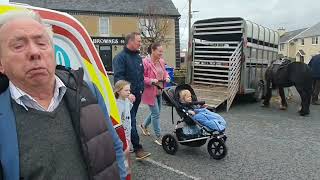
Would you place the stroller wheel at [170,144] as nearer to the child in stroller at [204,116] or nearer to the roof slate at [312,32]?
the child in stroller at [204,116]

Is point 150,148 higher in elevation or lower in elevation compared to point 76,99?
lower

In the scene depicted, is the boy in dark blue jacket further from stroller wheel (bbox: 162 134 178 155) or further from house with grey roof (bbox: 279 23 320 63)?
house with grey roof (bbox: 279 23 320 63)

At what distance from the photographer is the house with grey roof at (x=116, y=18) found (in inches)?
1491

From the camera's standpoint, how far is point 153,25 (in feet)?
127

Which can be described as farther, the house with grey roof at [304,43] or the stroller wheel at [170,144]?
the house with grey roof at [304,43]

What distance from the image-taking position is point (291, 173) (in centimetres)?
568

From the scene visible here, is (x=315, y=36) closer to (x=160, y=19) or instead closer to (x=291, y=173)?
(x=160, y=19)

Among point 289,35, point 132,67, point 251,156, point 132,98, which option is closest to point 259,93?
point 251,156

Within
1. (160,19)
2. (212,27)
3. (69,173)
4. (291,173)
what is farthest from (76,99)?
(160,19)

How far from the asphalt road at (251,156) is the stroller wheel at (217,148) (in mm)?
86

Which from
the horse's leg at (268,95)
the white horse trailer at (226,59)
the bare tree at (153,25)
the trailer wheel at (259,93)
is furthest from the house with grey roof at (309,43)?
the horse's leg at (268,95)

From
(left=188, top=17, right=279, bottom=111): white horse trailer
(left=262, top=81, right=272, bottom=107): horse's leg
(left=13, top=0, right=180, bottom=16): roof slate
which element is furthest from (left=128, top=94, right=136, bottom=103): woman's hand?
Result: (left=13, top=0, right=180, bottom=16): roof slate

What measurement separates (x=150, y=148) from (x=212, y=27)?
21.1 ft

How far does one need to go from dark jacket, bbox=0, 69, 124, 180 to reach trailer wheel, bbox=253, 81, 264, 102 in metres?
11.4
